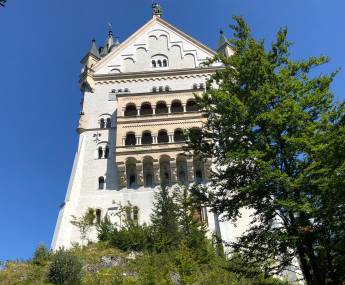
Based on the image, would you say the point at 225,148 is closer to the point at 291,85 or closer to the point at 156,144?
the point at 291,85

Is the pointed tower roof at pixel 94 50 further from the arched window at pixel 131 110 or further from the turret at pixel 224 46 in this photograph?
the turret at pixel 224 46

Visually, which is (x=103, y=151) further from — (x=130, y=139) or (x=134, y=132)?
(x=134, y=132)

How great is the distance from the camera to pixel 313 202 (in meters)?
11.0

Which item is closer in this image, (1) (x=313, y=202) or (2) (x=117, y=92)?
(1) (x=313, y=202)

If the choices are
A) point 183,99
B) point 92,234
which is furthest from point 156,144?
point 92,234

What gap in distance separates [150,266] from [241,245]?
1037 centimetres

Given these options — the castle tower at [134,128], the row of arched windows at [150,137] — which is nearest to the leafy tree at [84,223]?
the castle tower at [134,128]

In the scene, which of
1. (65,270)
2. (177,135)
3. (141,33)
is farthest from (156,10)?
(65,270)

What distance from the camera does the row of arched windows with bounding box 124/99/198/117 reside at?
37406 mm

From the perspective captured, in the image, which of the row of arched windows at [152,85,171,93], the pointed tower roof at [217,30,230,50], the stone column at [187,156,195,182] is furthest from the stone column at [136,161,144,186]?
the pointed tower roof at [217,30,230,50]

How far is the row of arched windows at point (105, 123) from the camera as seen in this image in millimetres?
37906

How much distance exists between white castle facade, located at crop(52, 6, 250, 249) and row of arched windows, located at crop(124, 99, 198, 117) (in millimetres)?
97

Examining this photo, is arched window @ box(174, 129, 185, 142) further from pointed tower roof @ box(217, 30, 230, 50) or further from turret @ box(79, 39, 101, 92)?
pointed tower roof @ box(217, 30, 230, 50)

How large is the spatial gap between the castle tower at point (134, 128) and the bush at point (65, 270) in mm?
9519
